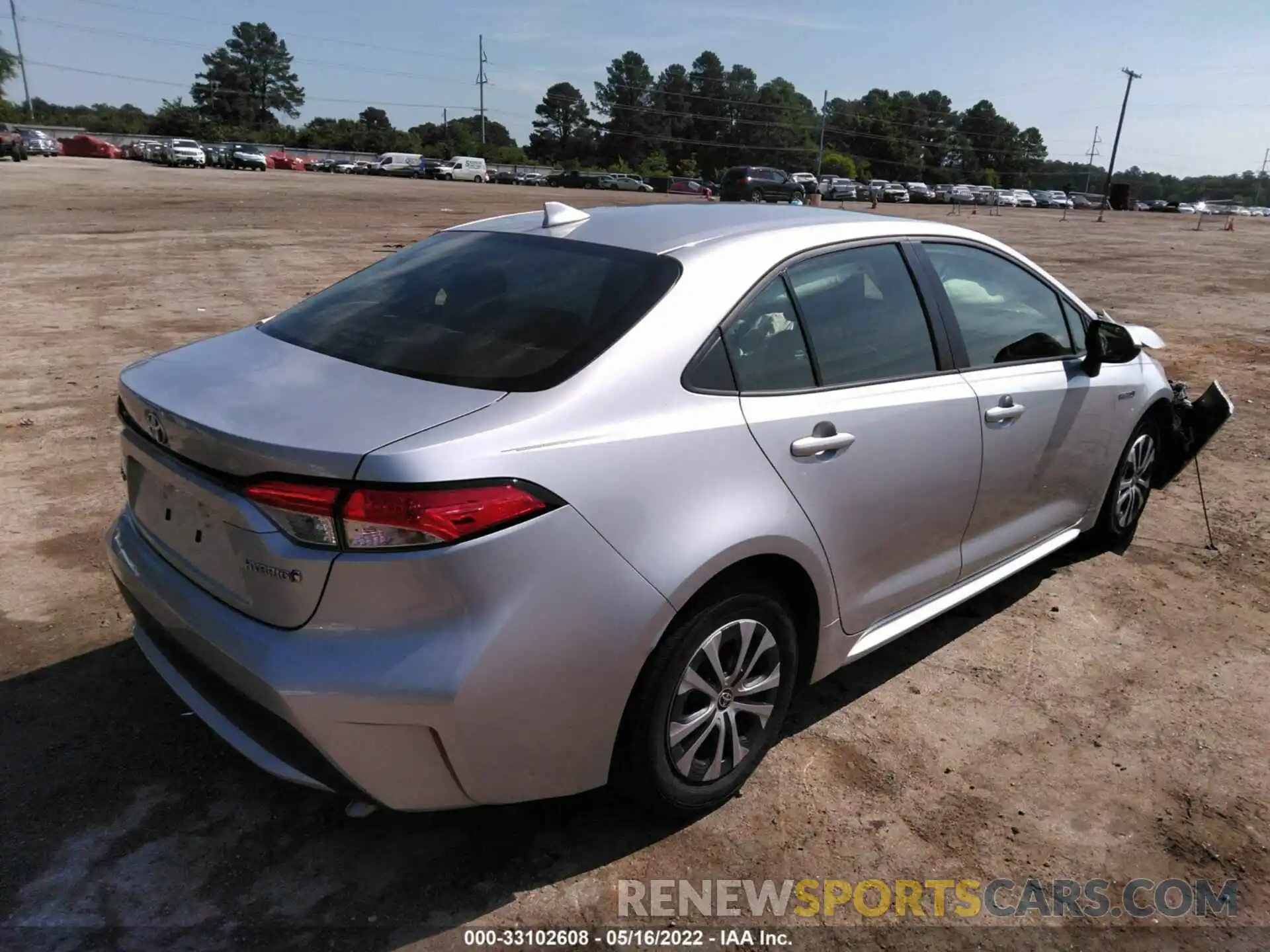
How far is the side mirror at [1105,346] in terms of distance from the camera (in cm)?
403

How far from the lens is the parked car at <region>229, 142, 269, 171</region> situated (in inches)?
2341

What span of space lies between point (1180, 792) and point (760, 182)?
4033 centimetres

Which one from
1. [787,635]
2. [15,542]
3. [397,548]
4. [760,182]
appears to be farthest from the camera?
[760,182]

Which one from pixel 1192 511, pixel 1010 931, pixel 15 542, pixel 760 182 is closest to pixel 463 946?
pixel 1010 931

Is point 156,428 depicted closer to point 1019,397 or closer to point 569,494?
point 569,494

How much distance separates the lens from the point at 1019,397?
11.9ft

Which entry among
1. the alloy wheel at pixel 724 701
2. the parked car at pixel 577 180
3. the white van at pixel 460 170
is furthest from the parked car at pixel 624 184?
the alloy wheel at pixel 724 701

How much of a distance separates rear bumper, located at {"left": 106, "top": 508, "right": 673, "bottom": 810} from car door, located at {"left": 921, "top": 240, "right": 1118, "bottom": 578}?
1764 mm

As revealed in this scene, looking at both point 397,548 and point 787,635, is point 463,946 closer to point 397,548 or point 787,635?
point 397,548

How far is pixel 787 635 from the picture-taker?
2857 millimetres

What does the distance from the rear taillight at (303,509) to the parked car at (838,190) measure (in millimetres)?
62762

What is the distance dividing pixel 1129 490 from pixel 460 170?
218 ft

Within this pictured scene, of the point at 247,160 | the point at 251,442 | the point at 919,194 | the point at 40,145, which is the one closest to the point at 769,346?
the point at 251,442

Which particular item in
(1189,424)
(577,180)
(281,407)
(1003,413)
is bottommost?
(577,180)
